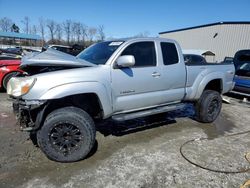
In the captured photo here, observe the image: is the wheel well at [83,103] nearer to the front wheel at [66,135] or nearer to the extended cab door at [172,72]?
the front wheel at [66,135]

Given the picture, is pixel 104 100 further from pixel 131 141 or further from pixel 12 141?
pixel 12 141

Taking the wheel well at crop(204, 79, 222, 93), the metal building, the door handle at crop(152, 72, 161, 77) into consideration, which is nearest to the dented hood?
the door handle at crop(152, 72, 161, 77)

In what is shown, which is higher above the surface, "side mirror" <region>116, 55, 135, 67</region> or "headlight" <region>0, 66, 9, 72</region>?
"side mirror" <region>116, 55, 135, 67</region>

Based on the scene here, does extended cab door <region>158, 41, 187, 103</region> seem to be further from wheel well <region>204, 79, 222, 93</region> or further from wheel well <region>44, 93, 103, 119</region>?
wheel well <region>44, 93, 103, 119</region>

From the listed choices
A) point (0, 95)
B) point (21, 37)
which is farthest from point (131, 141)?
point (21, 37)

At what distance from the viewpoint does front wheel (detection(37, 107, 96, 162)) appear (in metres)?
3.63

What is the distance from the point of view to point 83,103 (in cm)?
418

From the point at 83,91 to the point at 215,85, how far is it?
13.0 feet

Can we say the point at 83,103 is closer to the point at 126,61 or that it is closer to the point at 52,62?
the point at 52,62

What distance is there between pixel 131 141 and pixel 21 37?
217 feet

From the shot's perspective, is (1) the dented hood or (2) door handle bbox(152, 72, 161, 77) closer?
(1) the dented hood

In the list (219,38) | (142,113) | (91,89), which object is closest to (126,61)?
(91,89)

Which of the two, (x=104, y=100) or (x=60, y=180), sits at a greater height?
(x=104, y=100)

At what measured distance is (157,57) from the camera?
480cm
